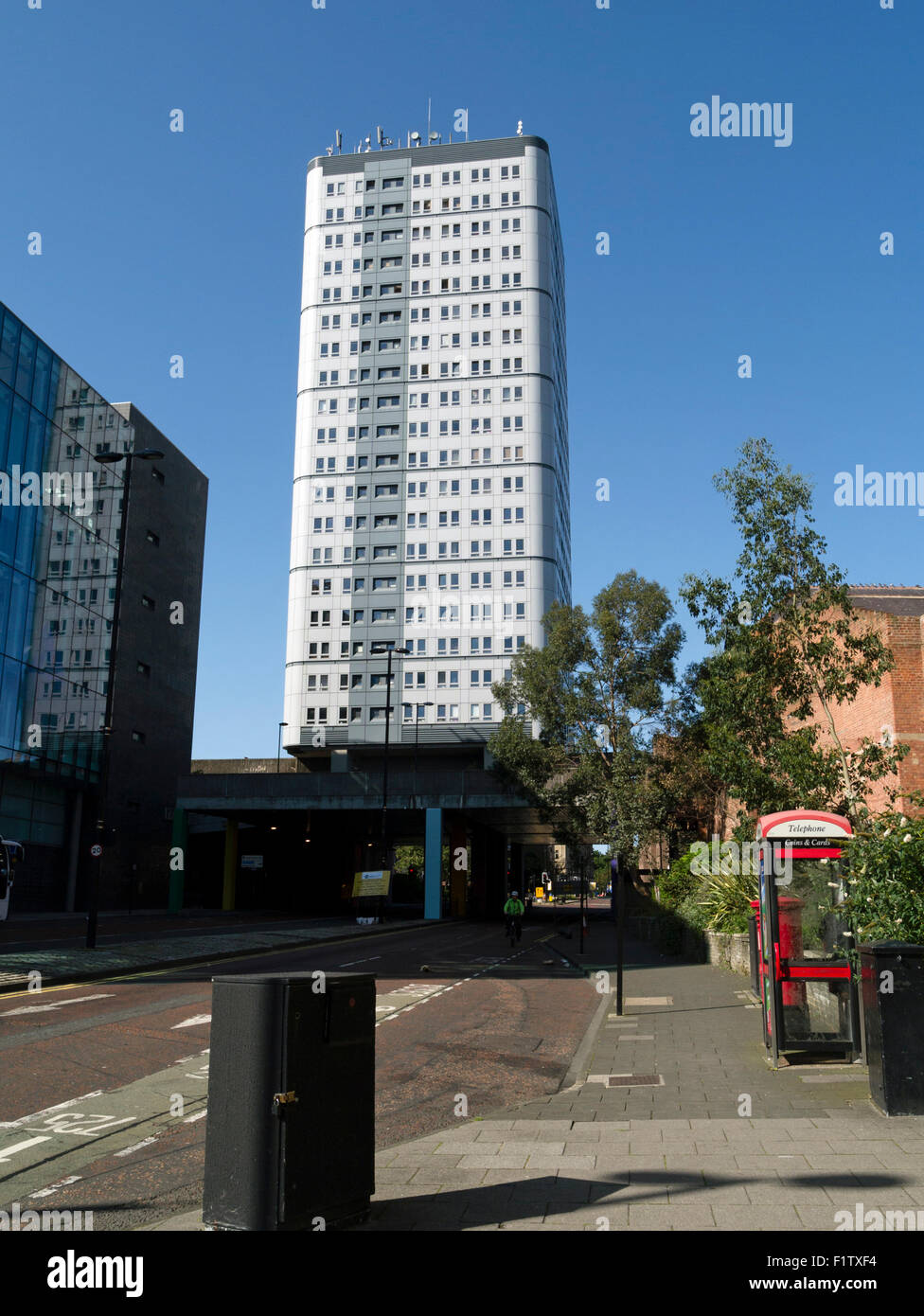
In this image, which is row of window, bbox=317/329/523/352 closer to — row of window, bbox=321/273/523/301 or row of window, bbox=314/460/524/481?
row of window, bbox=321/273/523/301

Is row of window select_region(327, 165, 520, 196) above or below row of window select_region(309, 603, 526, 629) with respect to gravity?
above

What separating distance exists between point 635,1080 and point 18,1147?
18.1 ft

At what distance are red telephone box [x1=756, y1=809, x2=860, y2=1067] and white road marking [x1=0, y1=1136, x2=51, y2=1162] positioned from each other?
6.67 meters

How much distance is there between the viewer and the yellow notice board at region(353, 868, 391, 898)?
141ft

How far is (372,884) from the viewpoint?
43.6 m

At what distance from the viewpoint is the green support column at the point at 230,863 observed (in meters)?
63.2

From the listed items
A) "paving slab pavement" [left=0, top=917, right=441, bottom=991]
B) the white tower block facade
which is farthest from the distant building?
the white tower block facade

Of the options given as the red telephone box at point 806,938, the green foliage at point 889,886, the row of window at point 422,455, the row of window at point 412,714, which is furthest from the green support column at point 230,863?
the green foliage at point 889,886

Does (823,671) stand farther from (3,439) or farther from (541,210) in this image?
(541,210)

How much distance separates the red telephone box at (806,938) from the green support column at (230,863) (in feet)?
181

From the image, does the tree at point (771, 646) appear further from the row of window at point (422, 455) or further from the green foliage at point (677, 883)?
the row of window at point (422, 455)

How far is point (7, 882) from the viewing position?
121 feet

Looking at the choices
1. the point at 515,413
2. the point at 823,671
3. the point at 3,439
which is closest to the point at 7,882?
the point at 3,439
